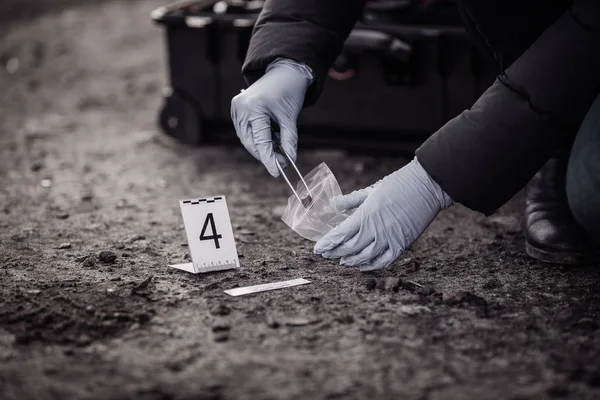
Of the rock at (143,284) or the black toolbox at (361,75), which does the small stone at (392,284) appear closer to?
the rock at (143,284)

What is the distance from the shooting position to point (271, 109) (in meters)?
2.10

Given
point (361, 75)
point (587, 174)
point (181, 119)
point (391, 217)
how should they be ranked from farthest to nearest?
point (181, 119) < point (361, 75) < point (391, 217) < point (587, 174)

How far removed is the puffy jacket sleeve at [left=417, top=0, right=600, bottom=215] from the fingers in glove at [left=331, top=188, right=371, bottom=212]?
187 mm

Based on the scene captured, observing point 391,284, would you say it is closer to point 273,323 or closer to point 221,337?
point 273,323

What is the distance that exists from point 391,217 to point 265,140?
1.31 ft

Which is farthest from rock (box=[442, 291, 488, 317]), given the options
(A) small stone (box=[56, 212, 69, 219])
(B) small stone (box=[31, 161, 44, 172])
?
(B) small stone (box=[31, 161, 44, 172])

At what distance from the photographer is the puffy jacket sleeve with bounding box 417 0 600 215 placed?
180cm

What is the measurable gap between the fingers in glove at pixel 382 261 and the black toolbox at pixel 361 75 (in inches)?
43.7

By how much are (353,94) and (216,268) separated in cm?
129

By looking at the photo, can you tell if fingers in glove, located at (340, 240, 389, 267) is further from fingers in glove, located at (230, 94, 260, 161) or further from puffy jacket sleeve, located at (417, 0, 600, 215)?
fingers in glove, located at (230, 94, 260, 161)

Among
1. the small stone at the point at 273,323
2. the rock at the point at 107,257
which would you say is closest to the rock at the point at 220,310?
the small stone at the point at 273,323

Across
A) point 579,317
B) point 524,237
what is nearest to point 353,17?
point 524,237

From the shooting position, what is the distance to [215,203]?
2.04m

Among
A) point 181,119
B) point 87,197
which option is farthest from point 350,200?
point 181,119
